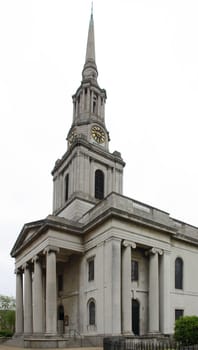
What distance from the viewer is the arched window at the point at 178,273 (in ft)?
102

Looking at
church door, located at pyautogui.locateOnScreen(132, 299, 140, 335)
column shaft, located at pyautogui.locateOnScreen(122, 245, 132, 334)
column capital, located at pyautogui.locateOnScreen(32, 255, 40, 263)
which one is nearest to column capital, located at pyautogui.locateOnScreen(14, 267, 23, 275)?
column capital, located at pyautogui.locateOnScreen(32, 255, 40, 263)

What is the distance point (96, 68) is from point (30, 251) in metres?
24.4

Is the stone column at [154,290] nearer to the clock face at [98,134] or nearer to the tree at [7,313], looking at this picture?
the clock face at [98,134]

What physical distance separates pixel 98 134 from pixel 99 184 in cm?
588

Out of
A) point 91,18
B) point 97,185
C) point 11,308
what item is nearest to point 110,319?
point 97,185

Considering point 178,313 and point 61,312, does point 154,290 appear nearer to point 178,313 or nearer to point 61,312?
point 178,313

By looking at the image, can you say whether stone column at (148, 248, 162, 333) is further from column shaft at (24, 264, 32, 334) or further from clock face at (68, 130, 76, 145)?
clock face at (68, 130, 76, 145)

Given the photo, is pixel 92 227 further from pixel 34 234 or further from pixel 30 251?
pixel 30 251

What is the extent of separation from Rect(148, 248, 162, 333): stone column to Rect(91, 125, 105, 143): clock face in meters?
15.2

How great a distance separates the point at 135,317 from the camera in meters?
28.1

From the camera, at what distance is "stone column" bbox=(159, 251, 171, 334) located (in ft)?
92.2

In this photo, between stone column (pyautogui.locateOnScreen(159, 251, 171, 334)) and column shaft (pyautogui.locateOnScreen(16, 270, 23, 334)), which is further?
column shaft (pyautogui.locateOnScreen(16, 270, 23, 334))

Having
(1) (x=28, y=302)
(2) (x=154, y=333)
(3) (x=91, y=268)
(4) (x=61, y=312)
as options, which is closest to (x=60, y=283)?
(4) (x=61, y=312)

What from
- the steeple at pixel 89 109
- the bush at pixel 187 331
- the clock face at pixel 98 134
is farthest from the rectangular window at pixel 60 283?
the bush at pixel 187 331
